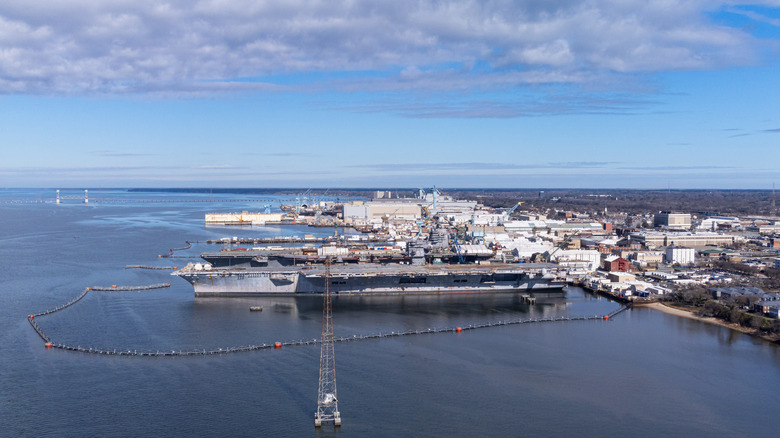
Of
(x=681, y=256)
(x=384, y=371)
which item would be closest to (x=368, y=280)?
(x=384, y=371)

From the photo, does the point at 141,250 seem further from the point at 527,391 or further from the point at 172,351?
the point at 527,391

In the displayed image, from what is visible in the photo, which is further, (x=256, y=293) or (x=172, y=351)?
(x=256, y=293)

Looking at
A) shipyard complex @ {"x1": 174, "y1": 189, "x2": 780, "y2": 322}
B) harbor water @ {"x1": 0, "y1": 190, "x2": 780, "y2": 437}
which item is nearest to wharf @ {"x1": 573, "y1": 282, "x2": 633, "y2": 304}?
shipyard complex @ {"x1": 174, "y1": 189, "x2": 780, "y2": 322}

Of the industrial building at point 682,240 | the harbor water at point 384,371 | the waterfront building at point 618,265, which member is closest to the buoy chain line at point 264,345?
the harbor water at point 384,371

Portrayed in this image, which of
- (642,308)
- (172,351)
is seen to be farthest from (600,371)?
(172,351)

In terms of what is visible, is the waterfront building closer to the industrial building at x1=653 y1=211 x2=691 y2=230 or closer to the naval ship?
the naval ship
